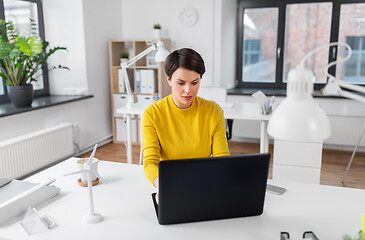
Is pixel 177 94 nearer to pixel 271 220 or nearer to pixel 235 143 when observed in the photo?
pixel 271 220

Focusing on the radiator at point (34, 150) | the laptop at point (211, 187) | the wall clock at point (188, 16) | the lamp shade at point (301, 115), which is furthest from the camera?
the wall clock at point (188, 16)

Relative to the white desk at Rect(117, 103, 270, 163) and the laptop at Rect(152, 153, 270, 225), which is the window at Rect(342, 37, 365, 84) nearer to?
the white desk at Rect(117, 103, 270, 163)

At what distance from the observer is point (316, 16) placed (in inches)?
181

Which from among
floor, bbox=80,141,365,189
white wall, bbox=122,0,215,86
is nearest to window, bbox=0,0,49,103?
floor, bbox=80,141,365,189

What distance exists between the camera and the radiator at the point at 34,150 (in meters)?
3.10

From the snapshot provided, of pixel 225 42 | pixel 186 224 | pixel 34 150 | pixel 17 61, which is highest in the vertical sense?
pixel 225 42

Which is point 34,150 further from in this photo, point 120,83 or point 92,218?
point 92,218

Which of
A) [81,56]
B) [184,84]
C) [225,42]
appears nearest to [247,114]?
[184,84]

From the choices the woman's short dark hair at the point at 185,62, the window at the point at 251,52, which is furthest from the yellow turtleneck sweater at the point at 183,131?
the window at the point at 251,52

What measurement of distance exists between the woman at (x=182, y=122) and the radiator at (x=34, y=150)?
2012 millimetres

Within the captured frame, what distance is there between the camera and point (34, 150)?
3.42m

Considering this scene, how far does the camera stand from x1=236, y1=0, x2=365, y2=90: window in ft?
14.7

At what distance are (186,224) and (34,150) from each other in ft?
8.69

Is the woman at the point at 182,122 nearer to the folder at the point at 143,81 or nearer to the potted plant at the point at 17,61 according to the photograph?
the potted plant at the point at 17,61
